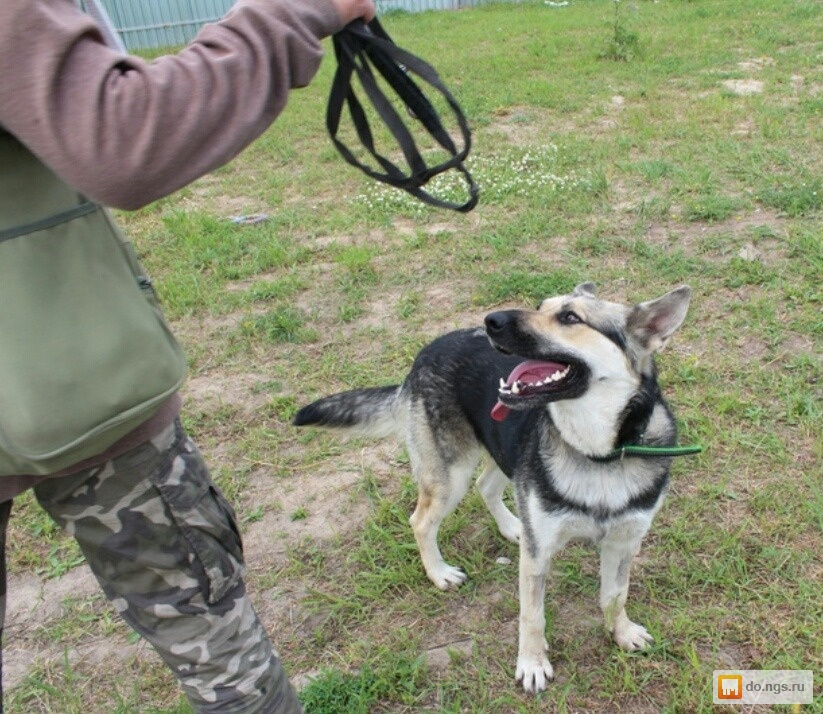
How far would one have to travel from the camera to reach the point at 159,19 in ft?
48.4

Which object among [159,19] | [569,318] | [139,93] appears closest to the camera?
[139,93]

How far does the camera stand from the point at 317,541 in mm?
3084

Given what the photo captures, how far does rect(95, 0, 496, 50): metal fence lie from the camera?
565 inches

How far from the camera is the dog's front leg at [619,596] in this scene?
2.39 meters

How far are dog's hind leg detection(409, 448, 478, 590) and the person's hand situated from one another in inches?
67.1

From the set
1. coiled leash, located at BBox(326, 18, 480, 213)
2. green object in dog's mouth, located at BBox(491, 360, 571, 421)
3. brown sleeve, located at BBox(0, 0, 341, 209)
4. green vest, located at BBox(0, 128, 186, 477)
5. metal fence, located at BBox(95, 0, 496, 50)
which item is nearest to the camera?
brown sleeve, located at BBox(0, 0, 341, 209)

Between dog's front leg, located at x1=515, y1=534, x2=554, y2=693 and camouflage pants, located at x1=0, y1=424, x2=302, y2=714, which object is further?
dog's front leg, located at x1=515, y1=534, x2=554, y2=693

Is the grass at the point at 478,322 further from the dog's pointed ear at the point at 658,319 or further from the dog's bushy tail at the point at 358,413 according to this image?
the dog's pointed ear at the point at 658,319

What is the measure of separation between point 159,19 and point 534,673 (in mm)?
15735

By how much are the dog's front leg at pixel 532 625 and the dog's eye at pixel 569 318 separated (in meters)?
0.72

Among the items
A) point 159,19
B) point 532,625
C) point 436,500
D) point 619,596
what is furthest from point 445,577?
point 159,19

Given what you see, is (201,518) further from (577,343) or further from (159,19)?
(159,19)

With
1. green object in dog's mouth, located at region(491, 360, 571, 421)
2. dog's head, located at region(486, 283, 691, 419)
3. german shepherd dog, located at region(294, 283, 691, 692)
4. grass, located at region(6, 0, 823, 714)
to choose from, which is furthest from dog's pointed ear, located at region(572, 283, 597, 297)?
grass, located at region(6, 0, 823, 714)

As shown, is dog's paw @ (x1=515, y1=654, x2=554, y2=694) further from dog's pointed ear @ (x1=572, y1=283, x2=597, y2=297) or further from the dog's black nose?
dog's pointed ear @ (x1=572, y1=283, x2=597, y2=297)
